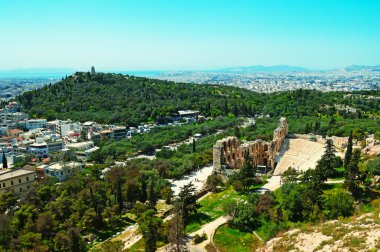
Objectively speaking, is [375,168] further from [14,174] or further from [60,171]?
[14,174]

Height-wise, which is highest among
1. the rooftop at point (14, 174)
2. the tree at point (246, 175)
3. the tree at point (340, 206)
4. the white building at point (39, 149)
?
the tree at point (340, 206)

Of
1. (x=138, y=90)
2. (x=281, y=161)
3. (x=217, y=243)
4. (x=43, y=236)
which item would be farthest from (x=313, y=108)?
(x=43, y=236)

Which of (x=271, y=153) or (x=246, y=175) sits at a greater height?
(x=271, y=153)

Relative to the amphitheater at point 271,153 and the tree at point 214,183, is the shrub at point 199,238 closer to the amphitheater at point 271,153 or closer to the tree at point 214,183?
the tree at point 214,183

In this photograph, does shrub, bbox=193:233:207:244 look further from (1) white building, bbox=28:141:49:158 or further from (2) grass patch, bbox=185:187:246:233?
(1) white building, bbox=28:141:49:158

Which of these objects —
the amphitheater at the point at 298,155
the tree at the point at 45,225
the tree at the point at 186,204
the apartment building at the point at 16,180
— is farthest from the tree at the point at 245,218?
the apartment building at the point at 16,180

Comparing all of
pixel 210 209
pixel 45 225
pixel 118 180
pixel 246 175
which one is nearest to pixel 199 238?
pixel 210 209

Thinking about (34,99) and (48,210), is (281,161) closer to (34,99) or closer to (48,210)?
(48,210)
